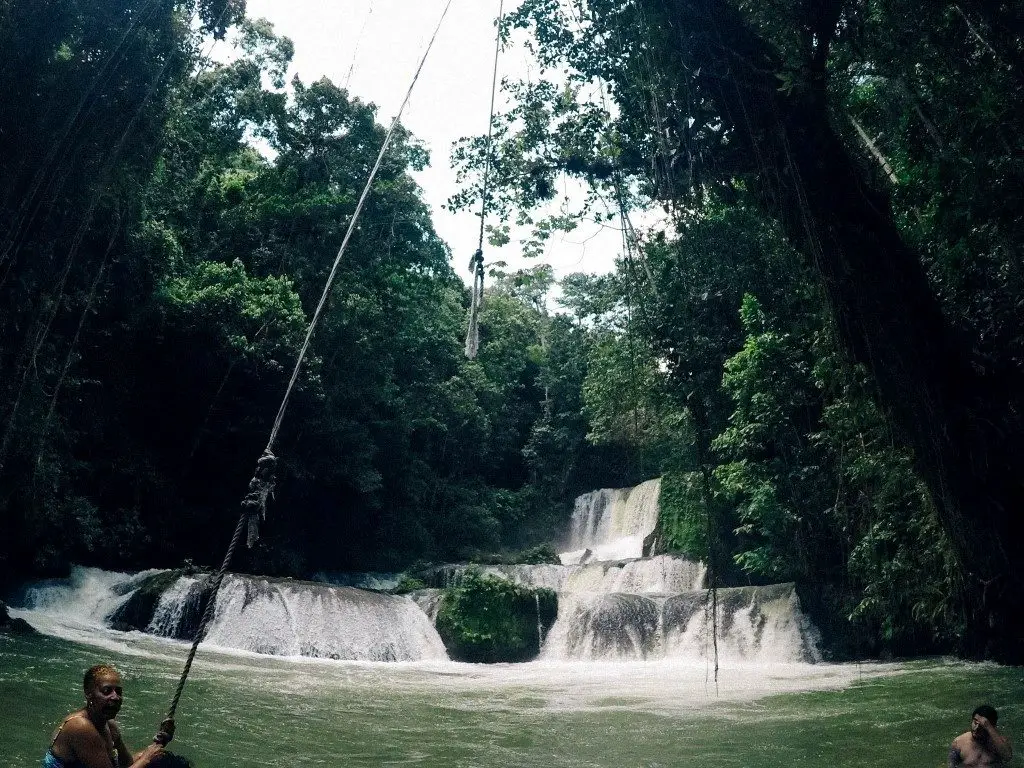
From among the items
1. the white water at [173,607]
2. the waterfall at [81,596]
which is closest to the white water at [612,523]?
the white water at [173,607]

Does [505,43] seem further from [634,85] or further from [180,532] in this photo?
[180,532]

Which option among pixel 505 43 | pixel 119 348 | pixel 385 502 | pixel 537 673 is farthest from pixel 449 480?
pixel 505 43

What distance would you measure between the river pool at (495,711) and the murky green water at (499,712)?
0.09 feet

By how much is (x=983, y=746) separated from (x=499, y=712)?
Result: 4.86 m

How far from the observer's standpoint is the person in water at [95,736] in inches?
143

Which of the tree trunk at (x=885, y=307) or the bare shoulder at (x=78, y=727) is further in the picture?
the tree trunk at (x=885, y=307)

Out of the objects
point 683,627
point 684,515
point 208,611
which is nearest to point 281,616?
point 683,627

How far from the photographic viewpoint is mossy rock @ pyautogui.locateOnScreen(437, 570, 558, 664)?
15195 millimetres

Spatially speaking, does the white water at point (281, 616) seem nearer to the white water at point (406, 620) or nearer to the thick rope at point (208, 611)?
the white water at point (406, 620)

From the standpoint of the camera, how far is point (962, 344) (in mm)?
4867

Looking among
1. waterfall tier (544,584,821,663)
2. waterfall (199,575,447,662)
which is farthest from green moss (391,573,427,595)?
waterfall tier (544,584,821,663)

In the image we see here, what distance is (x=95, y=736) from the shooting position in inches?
146

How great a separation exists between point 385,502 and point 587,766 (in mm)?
20636

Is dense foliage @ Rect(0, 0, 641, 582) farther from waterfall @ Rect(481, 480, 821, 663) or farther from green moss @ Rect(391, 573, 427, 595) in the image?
waterfall @ Rect(481, 480, 821, 663)
